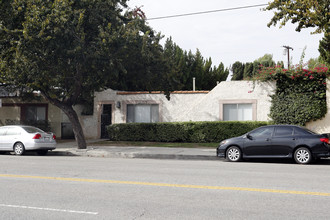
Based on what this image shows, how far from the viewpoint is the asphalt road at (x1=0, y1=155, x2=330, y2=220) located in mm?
6430

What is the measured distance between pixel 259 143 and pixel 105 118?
1427cm

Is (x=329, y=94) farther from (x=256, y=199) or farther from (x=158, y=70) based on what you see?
(x=256, y=199)

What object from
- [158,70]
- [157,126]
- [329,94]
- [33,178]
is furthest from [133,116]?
[33,178]

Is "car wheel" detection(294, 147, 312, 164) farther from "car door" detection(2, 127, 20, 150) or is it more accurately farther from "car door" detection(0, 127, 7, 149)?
"car door" detection(0, 127, 7, 149)

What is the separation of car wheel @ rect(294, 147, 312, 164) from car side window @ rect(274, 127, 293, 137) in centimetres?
69

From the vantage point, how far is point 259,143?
14.4 m

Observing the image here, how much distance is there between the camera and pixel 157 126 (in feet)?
77.6

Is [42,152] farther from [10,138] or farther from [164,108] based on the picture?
[164,108]

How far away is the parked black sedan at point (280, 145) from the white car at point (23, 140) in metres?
8.50

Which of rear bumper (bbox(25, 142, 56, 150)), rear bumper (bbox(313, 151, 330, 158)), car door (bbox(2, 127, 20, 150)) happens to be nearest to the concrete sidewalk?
rear bumper (bbox(25, 142, 56, 150))

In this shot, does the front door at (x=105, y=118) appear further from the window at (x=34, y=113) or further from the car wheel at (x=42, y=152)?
the car wheel at (x=42, y=152)

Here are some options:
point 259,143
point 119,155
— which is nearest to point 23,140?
point 119,155

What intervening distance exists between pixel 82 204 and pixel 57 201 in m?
0.61

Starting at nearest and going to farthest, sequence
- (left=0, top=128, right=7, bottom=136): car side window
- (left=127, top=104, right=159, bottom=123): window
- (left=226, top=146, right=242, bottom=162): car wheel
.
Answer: (left=226, top=146, right=242, bottom=162): car wheel < (left=0, top=128, right=7, bottom=136): car side window < (left=127, top=104, right=159, bottom=123): window
